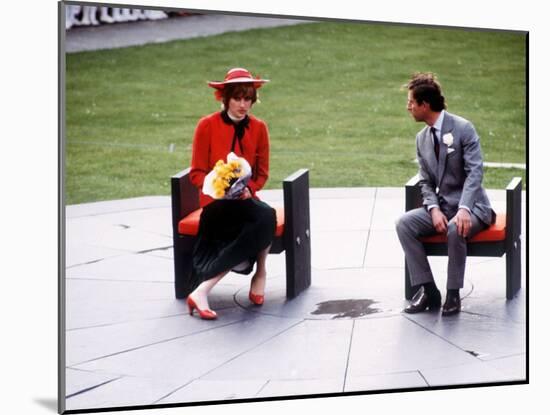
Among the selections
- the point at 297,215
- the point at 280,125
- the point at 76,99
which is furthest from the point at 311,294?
the point at 76,99

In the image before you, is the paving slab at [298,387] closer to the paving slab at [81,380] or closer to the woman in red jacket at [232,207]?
the woman in red jacket at [232,207]

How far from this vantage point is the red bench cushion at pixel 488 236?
26.4 ft

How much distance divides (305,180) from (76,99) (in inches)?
57.3

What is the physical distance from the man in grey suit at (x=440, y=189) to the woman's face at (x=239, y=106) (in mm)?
1008

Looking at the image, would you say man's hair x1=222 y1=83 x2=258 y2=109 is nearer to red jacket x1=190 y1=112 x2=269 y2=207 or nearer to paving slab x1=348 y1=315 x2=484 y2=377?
red jacket x1=190 y1=112 x2=269 y2=207

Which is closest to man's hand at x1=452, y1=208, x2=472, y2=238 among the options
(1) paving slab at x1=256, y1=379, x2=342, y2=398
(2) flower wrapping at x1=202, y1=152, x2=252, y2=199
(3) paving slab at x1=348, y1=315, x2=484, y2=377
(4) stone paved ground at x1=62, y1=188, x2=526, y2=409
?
(4) stone paved ground at x1=62, y1=188, x2=526, y2=409

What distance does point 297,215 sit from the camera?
807 centimetres

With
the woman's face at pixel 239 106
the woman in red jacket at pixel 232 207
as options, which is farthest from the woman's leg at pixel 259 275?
the woman's face at pixel 239 106

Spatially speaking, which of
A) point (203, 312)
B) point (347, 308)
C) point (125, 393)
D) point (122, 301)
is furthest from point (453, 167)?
point (125, 393)

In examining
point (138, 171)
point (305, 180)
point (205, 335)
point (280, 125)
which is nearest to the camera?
point (205, 335)

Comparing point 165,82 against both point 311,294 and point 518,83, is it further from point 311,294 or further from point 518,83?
point 518,83

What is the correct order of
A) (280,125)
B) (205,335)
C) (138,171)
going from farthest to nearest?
(138,171) < (280,125) < (205,335)

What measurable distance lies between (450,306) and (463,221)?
528 mm

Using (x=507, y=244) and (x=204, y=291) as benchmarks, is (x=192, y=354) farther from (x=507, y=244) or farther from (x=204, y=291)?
(x=507, y=244)
